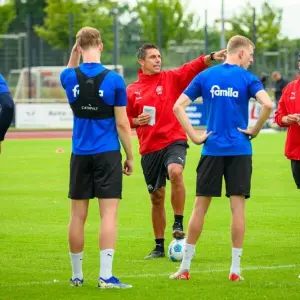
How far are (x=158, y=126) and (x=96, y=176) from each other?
2.50 m

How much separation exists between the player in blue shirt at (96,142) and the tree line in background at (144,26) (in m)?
37.8

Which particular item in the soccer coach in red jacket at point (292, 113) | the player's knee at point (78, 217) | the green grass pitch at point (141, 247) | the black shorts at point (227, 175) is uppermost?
the soccer coach in red jacket at point (292, 113)

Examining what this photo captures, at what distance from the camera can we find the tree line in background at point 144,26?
48.3 m

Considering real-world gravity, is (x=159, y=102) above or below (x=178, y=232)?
above

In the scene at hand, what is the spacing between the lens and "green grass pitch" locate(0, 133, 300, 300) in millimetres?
9109

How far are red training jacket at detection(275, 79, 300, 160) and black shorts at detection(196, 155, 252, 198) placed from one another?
149cm

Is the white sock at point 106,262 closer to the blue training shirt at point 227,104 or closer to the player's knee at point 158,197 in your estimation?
the blue training shirt at point 227,104

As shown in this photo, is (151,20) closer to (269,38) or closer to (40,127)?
(269,38)

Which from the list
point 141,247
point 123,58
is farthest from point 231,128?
point 123,58

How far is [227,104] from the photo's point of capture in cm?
932

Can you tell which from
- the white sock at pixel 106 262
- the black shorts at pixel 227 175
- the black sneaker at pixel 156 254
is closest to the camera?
the white sock at pixel 106 262

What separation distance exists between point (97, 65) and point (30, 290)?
2.03m

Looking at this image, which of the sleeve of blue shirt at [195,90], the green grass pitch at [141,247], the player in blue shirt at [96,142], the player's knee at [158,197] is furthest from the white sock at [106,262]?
the player's knee at [158,197]

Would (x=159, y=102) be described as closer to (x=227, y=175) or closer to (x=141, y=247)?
(x=141, y=247)
